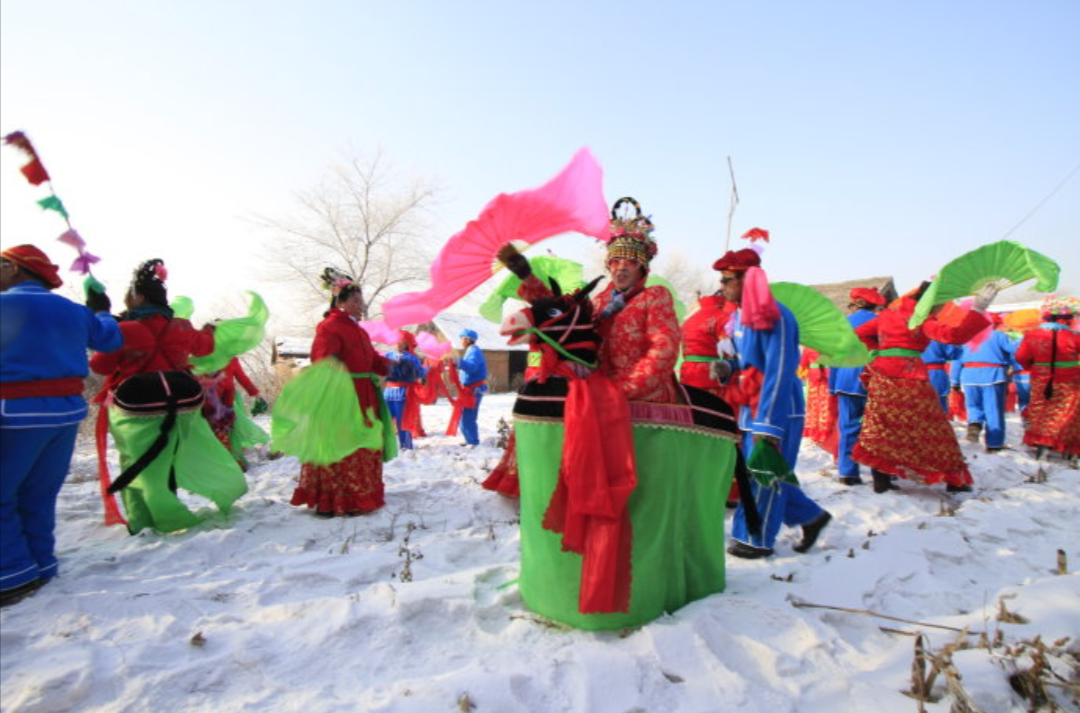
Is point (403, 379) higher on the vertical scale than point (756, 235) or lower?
lower

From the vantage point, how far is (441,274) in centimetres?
265

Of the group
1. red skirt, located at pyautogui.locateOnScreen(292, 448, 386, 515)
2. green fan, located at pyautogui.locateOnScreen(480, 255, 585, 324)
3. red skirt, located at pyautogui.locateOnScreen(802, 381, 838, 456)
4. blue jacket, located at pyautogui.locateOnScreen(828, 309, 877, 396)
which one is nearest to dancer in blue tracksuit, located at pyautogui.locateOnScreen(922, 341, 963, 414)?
red skirt, located at pyautogui.locateOnScreen(802, 381, 838, 456)

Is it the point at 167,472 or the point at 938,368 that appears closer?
the point at 167,472

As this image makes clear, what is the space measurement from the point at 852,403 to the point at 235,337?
20.7ft

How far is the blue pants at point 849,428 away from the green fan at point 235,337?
604cm

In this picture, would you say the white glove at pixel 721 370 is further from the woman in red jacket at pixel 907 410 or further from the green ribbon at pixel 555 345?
the woman in red jacket at pixel 907 410

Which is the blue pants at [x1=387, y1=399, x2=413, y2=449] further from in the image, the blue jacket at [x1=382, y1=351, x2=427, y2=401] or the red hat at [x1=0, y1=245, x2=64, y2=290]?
the red hat at [x1=0, y1=245, x2=64, y2=290]

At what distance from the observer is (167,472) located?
4.33 meters

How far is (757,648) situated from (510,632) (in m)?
1.06

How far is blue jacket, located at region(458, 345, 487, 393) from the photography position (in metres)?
10.5

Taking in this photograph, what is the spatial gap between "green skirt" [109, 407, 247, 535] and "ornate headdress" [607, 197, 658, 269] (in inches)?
144

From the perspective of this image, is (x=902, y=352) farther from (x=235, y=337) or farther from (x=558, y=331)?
(x=235, y=337)

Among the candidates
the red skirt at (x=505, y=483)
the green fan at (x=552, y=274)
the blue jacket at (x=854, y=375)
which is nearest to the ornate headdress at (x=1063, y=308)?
the blue jacket at (x=854, y=375)

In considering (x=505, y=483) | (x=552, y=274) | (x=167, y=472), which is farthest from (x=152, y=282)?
(x=552, y=274)
